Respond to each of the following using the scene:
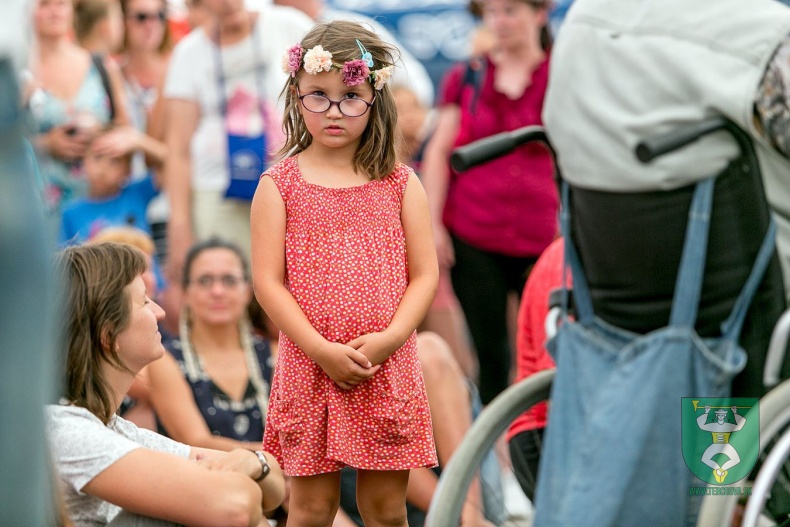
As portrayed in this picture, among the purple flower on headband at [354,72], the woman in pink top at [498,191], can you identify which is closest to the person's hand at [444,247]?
the woman in pink top at [498,191]

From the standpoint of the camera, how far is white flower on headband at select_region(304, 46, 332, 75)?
8.20 feet

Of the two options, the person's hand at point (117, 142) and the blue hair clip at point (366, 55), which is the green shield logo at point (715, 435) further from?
the person's hand at point (117, 142)

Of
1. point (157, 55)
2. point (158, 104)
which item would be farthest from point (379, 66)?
point (157, 55)

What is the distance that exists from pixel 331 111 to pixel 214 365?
159 cm

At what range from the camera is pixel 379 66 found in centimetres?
259

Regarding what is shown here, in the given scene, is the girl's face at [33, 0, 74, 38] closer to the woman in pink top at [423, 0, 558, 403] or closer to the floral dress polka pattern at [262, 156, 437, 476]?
the woman in pink top at [423, 0, 558, 403]

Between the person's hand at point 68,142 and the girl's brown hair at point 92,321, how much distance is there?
2.52m

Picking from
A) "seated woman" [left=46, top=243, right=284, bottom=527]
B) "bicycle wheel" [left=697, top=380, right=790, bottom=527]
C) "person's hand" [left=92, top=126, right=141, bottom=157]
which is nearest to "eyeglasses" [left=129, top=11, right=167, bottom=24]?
"person's hand" [left=92, top=126, right=141, bottom=157]

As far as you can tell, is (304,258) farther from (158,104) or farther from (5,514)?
(158,104)

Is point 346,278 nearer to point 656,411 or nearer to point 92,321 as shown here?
point 92,321

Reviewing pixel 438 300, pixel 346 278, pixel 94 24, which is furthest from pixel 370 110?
pixel 94 24

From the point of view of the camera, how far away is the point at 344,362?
96.9 inches

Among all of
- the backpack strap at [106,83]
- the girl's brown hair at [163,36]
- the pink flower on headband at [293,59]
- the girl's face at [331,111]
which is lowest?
the backpack strap at [106,83]

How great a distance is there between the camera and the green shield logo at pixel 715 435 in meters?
2.63
